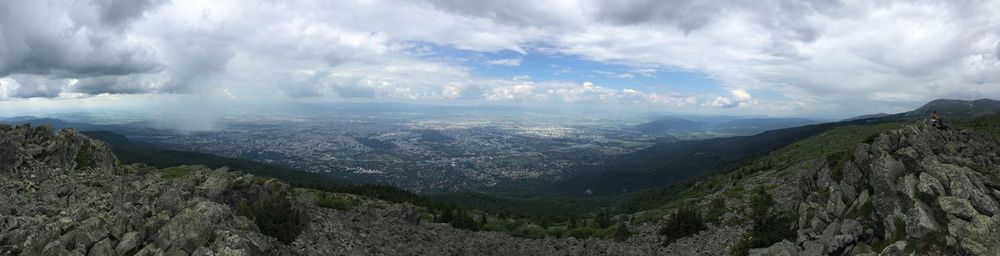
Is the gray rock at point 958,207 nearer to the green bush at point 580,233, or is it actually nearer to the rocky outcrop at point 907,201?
the rocky outcrop at point 907,201

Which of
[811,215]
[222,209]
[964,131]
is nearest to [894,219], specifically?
[811,215]

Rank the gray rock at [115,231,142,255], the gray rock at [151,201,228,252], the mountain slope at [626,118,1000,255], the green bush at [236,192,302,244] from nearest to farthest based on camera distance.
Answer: the mountain slope at [626,118,1000,255] < the gray rock at [115,231,142,255] < the gray rock at [151,201,228,252] < the green bush at [236,192,302,244]

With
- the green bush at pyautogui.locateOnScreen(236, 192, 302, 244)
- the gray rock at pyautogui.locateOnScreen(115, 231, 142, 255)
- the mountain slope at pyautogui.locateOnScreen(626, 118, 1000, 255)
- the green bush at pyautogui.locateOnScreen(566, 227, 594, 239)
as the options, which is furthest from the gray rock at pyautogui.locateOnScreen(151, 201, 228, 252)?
the green bush at pyautogui.locateOnScreen(566, 227, 594, 239)

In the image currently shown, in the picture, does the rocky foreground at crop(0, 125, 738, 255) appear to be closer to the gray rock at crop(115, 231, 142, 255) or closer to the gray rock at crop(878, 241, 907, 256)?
the gray rock at crop(115, 231, 142, 255)

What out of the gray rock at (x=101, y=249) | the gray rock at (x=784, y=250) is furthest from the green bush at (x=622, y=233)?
the gray rock at (x=101, y=249)

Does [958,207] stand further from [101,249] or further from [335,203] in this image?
[335,203]

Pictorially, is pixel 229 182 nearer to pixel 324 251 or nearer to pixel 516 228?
pixel 324 251
